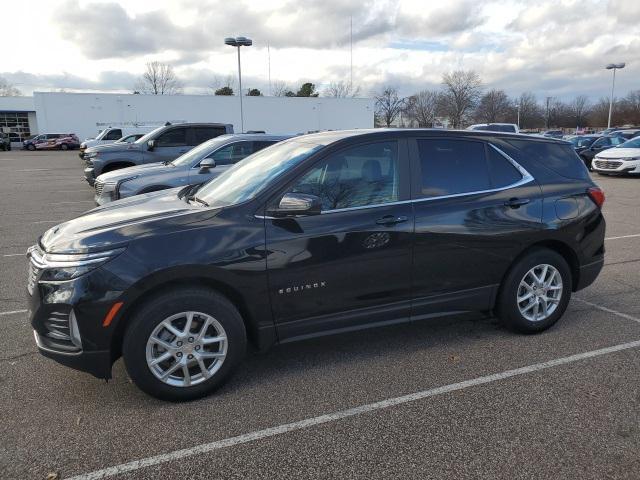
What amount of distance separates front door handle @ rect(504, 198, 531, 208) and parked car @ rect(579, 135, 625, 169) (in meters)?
21.8

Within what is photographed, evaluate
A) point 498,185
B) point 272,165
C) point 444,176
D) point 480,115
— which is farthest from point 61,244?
point 480,115

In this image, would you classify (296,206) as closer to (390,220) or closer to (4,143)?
(390,220)

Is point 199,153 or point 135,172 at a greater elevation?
point 199,153

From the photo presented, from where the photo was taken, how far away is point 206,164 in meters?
8.35

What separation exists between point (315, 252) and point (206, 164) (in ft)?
17.4

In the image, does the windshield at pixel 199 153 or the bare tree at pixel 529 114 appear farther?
the bare tree at pixel 529 114

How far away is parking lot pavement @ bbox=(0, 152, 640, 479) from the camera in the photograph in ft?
9.08

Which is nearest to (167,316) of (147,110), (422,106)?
(147,110)

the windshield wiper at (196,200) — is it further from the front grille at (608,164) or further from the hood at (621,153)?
the hood at (621,153)

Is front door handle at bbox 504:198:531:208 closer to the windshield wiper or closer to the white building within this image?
the windshield wiper

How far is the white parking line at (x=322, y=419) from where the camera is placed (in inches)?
109

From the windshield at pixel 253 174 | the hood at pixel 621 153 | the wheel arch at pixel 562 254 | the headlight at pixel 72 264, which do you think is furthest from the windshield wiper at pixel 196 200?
the hood at pixel 621 153

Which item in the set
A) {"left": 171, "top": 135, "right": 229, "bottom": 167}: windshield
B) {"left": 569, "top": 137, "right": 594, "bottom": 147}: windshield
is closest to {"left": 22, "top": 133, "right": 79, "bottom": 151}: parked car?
{"left": 569, "top": 137, "right": 594, "bottom": 147}: windshield

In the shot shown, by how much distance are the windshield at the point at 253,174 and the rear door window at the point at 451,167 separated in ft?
2.91
